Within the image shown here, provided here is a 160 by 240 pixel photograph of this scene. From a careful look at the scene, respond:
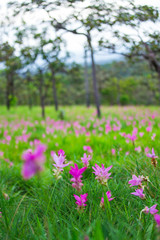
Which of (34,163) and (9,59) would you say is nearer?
(34,163)

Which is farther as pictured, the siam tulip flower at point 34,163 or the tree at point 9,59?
the tree at point 9,59

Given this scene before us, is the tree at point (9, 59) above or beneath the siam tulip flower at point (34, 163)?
above

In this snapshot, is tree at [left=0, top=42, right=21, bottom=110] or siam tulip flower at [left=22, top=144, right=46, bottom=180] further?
tree at [left=0, top=42, right=21, bottom=110]

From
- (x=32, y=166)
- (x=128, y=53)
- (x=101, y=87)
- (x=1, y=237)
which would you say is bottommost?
(x=1, y=237)

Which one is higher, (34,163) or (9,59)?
(9,59)

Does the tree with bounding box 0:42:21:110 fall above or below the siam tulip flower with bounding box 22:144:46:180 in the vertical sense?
above

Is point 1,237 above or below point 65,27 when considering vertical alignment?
below

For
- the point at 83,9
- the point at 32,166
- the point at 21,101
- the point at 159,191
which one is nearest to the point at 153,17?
the point at 83,9

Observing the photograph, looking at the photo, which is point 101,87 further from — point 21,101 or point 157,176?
point 157,176

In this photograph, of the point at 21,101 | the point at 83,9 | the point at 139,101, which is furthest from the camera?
the point at 139,101

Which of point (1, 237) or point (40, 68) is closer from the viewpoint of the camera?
point (1, 237)

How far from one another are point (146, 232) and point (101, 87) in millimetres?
54849

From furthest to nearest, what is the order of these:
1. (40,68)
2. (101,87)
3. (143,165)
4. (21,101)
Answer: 1. (101,87)
2. (21,101)
3. (40,68)
4. (143,165)

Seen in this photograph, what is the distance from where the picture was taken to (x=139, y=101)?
58.2 meters
